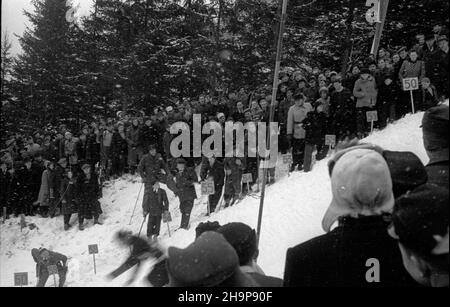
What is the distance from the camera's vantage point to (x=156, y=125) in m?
15.3

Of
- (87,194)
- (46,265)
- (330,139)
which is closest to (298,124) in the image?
(330,139)

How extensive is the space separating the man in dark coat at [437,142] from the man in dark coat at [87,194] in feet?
41.7

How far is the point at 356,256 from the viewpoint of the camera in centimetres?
193

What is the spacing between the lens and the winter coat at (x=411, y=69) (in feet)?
29.0

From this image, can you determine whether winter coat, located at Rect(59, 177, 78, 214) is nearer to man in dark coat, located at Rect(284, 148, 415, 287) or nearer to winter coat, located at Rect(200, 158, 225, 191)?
winter coat, located at Rect(200, 158, 225, 191)

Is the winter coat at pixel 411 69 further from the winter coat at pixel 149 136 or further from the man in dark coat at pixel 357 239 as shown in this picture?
the winter coat at pixel 149 136

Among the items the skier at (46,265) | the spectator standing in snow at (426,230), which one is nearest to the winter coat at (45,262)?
the skier at (46,265)

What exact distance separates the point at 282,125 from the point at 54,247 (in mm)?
7561

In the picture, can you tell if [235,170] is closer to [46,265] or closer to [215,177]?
[215,177]

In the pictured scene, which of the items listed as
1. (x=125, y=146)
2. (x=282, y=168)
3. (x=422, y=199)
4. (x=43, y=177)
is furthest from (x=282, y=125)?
(x=422, y=199)

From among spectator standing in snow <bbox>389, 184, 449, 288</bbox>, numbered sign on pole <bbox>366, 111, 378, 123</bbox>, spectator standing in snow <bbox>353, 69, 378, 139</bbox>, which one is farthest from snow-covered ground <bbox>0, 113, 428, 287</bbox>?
spectator standing in snow <bbox>389, 184, 449, 288</bbox>

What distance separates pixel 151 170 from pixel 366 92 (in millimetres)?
5700

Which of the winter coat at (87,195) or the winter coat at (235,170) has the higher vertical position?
the winter coat at (235,170)

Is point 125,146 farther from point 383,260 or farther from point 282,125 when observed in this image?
point 383,260
